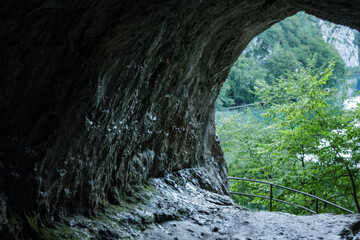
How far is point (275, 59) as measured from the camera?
123ft

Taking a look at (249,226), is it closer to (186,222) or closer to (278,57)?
(186,222)

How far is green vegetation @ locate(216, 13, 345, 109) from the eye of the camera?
35.4m

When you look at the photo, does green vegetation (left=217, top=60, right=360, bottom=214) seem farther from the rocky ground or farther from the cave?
the cave

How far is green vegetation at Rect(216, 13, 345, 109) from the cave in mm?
27879

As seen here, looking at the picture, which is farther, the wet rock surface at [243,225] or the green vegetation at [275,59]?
the green vegetation at [275,59]

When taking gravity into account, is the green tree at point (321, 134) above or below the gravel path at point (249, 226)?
above

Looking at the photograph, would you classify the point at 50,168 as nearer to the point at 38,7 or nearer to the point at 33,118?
the point at 33,118

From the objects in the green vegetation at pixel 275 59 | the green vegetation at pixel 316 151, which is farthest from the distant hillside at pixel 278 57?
the green vegetation at pixel 316 151

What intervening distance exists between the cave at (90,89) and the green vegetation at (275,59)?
27.9 metres

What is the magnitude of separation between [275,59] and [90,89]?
36.4 metres

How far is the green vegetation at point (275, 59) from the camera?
3538 centimetres

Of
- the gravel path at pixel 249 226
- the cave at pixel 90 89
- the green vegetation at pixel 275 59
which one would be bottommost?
the gravel path at pixel 249 226

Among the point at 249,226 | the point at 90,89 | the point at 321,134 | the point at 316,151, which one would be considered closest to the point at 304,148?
the point at 316,151

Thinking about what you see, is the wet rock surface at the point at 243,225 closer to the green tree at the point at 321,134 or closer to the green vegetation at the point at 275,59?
the green tree at the point at 321,134
